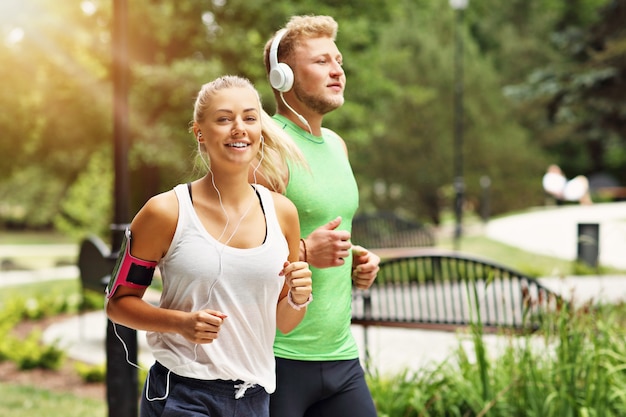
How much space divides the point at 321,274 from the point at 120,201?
106 inches

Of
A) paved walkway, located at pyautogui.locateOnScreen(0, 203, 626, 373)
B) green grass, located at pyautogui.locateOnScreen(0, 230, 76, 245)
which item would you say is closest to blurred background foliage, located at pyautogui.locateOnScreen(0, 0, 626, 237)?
paved walkway, located at pyautogui.locateOnScreen(0, 203, 626, 373)

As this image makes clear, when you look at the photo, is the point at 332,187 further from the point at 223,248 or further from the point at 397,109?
the point at 397,109

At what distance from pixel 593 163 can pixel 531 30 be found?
779cm

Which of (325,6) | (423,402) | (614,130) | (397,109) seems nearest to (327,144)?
(423,402)

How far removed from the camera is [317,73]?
8.61 feet

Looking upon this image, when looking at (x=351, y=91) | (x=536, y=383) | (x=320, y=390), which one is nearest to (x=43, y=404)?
(x=536, y=383)

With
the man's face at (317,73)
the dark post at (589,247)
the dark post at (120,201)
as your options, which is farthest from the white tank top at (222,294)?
the dark post at (589,247)

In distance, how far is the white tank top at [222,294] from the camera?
2.06m

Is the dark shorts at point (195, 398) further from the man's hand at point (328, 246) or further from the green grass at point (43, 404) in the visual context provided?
the green grass at point (43, 404)

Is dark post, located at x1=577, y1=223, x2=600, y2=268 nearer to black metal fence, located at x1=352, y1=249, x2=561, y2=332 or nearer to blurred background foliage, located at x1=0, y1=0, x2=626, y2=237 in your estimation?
black metal fence, located at x1=352, y1=249, x2=561, y2=332

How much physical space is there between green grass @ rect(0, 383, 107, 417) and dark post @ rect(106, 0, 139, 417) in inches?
64.5

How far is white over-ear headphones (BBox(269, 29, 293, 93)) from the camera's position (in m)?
2.57

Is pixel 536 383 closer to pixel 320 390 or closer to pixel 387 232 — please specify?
pixel 320 390

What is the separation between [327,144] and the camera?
9.08ft
